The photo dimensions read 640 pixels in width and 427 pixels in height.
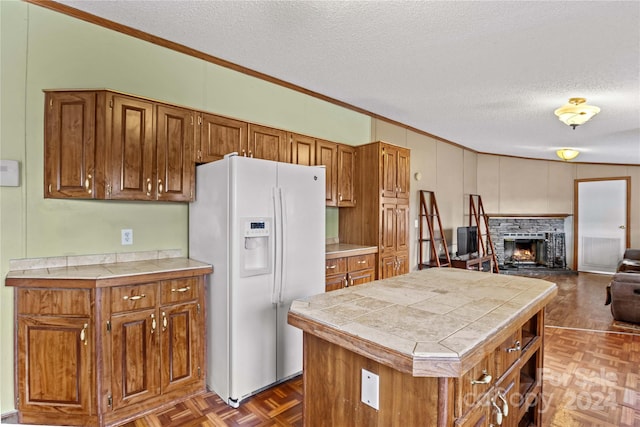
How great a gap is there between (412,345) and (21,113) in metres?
2.68

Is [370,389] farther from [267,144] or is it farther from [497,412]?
[267,144]

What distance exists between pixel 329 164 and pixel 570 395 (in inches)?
112

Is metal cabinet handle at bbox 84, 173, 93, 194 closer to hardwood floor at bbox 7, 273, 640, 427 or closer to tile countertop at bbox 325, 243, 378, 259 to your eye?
hardwood floor at bbox 7, 273, 640, 427

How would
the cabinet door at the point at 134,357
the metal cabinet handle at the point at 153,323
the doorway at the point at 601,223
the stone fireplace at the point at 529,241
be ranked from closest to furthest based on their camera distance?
the cabinet door at the point at 134,357 → the metal cabinet handle at the point at 153,323 → the doorway at the point at 601,223 → the stone fireplace at the point at 529,241

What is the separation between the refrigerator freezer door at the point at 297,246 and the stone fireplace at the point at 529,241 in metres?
6.02

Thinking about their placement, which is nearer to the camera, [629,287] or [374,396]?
[374,396]

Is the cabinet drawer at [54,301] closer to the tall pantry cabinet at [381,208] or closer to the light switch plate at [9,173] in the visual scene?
the light switch plate at [9,173]

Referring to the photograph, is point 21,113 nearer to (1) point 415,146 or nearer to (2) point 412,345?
(2) point 412,345

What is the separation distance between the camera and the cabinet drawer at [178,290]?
7.16 feet

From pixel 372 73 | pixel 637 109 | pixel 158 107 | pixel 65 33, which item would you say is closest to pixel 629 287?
pixel 637 109

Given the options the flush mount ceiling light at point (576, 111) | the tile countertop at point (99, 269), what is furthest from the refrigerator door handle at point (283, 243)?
the flush mount ceiling light at point (576, 111)

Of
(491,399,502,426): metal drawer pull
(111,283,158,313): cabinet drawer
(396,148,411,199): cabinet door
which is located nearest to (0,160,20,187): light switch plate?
(111,283,158,313): cabinet drawer

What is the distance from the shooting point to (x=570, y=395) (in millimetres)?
2391

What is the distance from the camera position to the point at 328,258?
3094 mm
